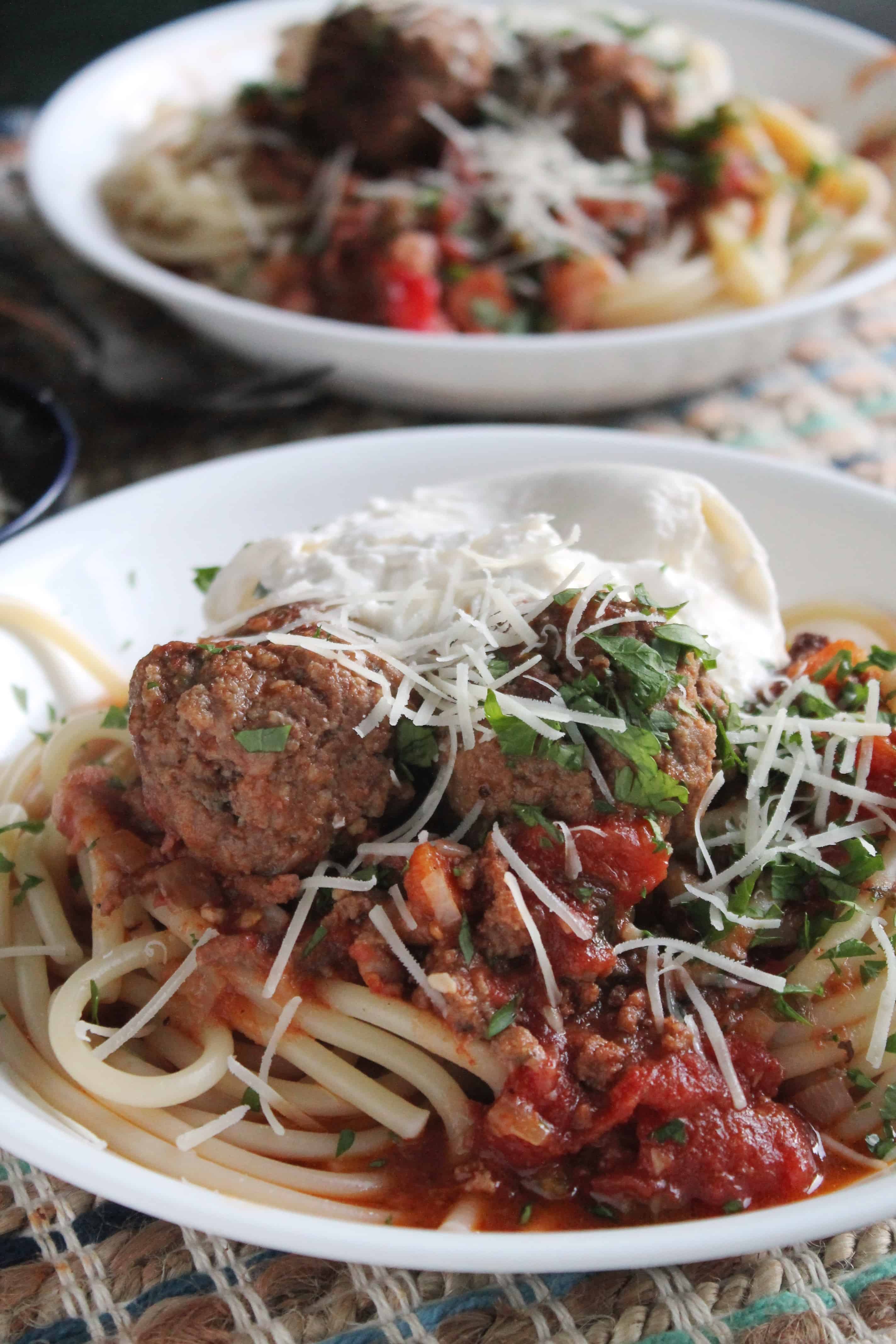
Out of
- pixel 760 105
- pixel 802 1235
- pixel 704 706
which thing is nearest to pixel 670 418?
pixel 760 105

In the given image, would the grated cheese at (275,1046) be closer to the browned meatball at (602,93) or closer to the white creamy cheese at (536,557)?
the white creamy cheese at (536,557)

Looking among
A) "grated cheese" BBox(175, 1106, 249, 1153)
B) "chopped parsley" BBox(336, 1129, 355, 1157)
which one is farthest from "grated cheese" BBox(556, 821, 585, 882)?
"grated cheese" BBox(175, 1106, 249, 1153)

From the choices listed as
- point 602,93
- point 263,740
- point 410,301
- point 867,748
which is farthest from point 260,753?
point 602,93

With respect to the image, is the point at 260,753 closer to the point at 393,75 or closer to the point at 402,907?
the point at 402,907

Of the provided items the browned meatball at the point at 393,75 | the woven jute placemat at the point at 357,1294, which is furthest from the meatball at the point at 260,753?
the browned meatball at the point at 393,75

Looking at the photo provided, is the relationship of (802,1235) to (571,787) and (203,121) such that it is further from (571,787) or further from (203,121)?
(203,121)

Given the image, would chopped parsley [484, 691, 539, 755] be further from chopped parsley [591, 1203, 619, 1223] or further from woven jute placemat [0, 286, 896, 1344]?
woven jute placemat [0, 286, 896, 1344]

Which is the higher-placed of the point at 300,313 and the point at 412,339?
the point at 412,339
